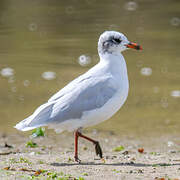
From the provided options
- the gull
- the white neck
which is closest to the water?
the white neck

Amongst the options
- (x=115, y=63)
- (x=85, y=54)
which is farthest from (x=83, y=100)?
(x=85, y=54)

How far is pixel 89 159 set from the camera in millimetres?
6512

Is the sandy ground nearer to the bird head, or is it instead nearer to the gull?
the gull

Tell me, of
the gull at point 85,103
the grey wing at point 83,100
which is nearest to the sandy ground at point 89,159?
the gull at point 85,103

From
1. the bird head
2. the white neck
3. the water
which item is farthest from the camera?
the water

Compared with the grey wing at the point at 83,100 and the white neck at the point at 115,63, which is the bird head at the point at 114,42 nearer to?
the white neck at the point at 115,63

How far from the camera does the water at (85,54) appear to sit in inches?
393

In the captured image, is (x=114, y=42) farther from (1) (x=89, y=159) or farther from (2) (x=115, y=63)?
(1) (x=89, y=159)

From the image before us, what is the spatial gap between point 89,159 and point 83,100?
0.81m

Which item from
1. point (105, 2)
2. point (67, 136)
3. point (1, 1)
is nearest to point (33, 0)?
point (1, 1)

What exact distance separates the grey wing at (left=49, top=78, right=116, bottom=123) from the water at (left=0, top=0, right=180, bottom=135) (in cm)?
309

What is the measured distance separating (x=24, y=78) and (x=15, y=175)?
6.70 m

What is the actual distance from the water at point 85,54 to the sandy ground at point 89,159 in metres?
0.71

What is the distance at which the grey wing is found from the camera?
612cm
